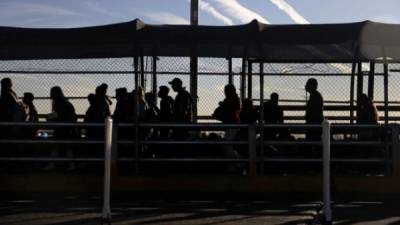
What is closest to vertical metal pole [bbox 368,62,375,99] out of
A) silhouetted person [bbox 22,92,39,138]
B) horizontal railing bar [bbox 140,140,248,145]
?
horizontal railing bar [bbox 140,140,248,145]

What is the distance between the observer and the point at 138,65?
1207cm

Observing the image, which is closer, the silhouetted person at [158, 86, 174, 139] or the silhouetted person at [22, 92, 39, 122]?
the silhouetted person at [158, 86, 174, 139]

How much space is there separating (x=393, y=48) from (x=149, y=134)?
4497 mm

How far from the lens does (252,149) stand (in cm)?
1073

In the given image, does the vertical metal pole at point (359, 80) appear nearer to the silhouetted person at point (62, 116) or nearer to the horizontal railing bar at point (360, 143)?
the horizontal railing bar at point (360, 143)

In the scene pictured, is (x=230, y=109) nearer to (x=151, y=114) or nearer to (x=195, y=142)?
(x=195, y=142)

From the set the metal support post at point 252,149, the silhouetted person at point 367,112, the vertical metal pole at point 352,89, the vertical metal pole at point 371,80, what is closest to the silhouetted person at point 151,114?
the metal support post at point 252,149

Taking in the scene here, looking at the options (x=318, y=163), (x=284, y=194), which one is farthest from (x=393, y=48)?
(x=284, y=194)

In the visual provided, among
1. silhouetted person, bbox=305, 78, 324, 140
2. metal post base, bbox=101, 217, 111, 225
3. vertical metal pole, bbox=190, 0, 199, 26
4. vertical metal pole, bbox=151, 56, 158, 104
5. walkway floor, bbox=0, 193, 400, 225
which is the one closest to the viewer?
metal post base, bbox=101, 217, 111, 225

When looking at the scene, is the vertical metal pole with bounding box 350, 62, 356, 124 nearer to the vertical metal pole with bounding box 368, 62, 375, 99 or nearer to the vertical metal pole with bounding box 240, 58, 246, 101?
the vertical metal pole with bounding box 368, 62, 375, 99

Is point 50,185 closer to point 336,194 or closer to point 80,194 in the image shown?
point 80,194

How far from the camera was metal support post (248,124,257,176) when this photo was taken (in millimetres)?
10656

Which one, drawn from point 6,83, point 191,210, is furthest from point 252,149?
point 6,83

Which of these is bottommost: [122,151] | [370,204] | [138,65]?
[370,204]
